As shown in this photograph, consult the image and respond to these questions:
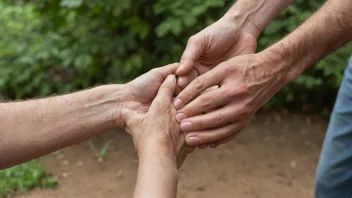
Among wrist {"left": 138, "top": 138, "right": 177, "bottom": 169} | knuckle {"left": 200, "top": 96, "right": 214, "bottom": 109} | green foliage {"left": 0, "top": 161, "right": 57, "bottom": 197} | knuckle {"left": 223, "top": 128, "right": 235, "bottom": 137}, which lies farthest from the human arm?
green foliage {"left": 0, "top": 161, "right": 57, "bottom": 197}

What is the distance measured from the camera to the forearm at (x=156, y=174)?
1.86m

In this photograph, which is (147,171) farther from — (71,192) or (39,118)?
(71,192)

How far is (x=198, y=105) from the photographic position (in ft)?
7.80

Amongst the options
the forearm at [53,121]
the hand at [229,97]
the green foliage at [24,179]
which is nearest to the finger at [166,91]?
the hand at [229,97]

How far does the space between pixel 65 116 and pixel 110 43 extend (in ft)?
7.24

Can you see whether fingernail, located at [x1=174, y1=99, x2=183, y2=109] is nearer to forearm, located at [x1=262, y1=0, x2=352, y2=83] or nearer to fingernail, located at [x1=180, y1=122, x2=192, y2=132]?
fingernail, located at [x1=180, y1=122, x2=192, y2=132]

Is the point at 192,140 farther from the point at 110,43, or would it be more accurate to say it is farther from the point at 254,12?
the point at 110,43

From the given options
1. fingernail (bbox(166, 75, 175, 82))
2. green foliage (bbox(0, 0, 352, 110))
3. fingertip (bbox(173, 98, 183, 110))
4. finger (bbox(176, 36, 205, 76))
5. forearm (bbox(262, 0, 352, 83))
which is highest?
green foliage (bbox(0, 0, 352, 110))

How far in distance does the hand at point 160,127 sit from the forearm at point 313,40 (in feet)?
1.76

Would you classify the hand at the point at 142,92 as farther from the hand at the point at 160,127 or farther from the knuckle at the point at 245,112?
the knuckle at the point at 245,112

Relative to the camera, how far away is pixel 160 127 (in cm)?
234

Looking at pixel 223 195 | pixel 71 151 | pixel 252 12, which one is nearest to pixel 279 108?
pixel 223 195

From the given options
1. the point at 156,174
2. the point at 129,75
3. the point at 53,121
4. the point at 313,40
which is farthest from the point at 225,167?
the point at 156,174

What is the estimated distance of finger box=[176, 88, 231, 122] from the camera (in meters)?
2.35
